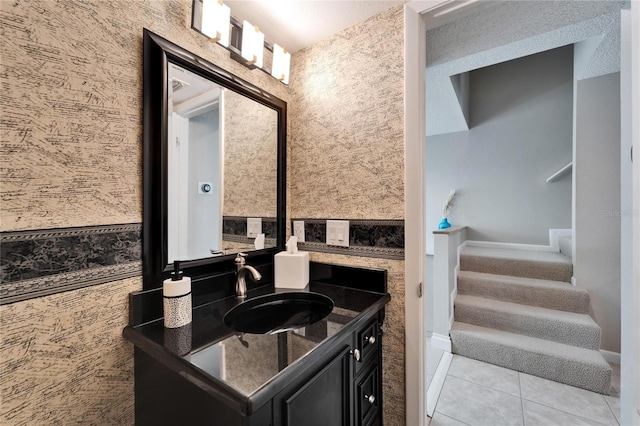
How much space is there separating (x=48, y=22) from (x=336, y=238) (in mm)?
1237

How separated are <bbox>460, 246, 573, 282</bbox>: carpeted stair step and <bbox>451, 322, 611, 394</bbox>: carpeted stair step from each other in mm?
753

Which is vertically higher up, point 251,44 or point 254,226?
point 251,44

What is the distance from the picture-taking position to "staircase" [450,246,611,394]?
1.87 m

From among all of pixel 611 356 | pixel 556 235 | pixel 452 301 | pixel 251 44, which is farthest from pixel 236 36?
pixel 556 235

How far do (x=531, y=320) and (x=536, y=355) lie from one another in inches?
12.6

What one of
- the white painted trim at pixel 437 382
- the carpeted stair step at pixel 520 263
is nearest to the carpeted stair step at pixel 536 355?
the white painted trim at pixel 437 382

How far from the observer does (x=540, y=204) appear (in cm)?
316

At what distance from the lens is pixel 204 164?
108 cm

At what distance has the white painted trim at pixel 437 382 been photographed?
5.43 ft

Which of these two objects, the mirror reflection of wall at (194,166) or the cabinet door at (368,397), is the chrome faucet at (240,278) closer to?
the mirror reflection of wall at (194,166)

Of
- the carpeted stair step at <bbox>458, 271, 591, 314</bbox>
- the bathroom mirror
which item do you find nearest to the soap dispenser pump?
the bathroom mirror

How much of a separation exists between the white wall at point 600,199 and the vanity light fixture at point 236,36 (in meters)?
2.79

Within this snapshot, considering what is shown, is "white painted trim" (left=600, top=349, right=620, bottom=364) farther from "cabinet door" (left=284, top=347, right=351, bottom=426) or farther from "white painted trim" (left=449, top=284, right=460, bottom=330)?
"cabinet door" (left=284, top=347, right=351, bottom=426)

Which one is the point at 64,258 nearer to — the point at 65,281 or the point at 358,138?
the point at 65,281
